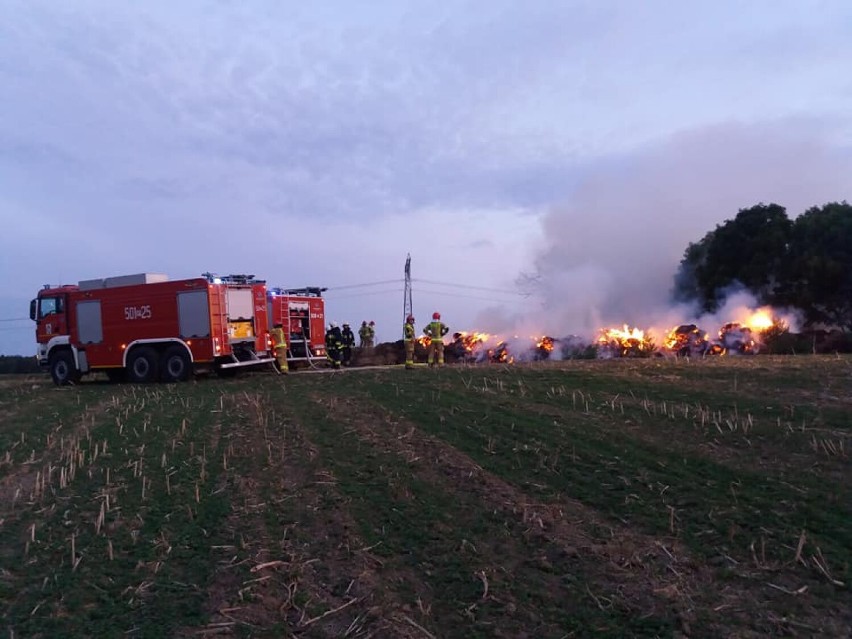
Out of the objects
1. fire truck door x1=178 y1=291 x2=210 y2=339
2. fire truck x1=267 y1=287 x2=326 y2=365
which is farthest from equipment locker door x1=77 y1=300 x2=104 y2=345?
fire truck x1=267 y1=287 x2=326 y2=365

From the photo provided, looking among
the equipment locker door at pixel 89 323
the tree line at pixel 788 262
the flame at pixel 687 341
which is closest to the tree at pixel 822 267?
the tree line at pixel 788 262

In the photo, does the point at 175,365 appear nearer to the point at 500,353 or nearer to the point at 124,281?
the point at 124,281

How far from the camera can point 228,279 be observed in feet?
73.0

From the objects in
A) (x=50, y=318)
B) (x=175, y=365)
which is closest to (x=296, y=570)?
(x=175, y=365)

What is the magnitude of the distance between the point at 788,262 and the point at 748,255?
192 centimetres

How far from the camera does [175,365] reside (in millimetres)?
21688

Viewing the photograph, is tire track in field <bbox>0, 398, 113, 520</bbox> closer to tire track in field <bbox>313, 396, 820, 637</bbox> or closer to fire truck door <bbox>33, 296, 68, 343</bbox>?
tire track in field <bbox>313, 396, 820, 637</bbox>

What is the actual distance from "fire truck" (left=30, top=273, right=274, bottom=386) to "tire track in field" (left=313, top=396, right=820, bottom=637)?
13885 millimetres

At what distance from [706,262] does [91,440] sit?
33.6 meters

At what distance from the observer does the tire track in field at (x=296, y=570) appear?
17.3 ft

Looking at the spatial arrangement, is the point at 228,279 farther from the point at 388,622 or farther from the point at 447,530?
the point at 388,622

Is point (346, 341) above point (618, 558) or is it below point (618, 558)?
above

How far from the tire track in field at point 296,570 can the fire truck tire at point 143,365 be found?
45.6 feet

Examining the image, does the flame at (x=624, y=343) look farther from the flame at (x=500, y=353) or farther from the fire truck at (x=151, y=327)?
the fire truck at (x=151, y=327)
